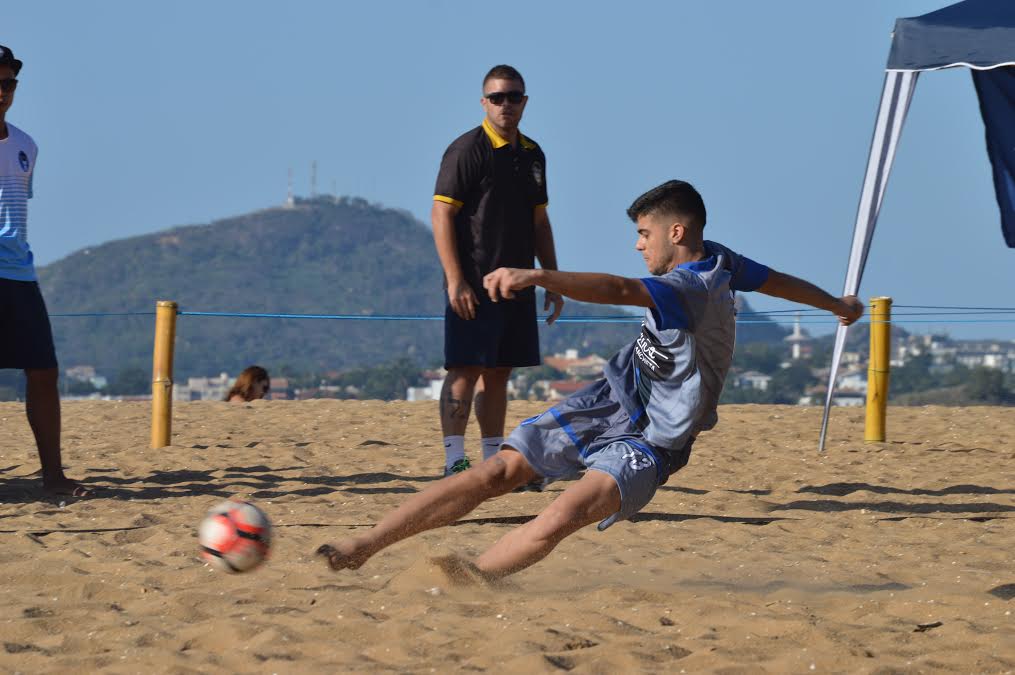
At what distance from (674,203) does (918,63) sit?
3.65 m

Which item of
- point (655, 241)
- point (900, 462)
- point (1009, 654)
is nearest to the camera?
point (1009, 654)

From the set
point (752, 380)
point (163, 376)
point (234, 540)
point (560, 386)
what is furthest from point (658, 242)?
point (560, 386)

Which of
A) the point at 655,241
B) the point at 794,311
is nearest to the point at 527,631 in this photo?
the point at 655,241

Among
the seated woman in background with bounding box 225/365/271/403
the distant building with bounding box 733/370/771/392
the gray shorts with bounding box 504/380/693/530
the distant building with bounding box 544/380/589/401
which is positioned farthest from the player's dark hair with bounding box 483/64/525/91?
the distant building with bounding box 544/380/589/401

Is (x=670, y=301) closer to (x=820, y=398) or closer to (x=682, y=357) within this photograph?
(x=682, y=357)

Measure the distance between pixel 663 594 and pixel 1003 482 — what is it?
3.59m

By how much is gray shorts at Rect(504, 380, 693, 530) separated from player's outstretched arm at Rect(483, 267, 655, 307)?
1.73 feet

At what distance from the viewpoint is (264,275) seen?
190125mm

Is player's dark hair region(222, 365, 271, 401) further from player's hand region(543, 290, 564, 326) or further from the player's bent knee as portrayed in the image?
the player's bent knee

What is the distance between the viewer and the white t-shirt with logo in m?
5.80

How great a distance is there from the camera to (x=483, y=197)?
6.05 m

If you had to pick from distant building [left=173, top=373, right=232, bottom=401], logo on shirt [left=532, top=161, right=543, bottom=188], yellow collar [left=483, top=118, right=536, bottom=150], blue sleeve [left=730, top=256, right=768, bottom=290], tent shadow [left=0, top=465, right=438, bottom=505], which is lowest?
distant building [left=173, top=373, right=232, bottom=401]

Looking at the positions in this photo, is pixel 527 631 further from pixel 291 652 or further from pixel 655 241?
pixel 655 241

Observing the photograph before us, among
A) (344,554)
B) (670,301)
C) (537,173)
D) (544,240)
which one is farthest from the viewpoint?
(544,240)
